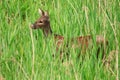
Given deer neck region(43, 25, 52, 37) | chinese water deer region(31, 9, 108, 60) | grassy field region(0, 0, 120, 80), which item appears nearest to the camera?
grassy field region(0, 0, 120, 80)

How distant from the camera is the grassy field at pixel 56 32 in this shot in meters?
4.47

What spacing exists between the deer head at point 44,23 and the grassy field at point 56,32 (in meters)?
0.06

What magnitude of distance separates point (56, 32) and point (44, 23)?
0.37m

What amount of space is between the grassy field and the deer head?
0.20 ft

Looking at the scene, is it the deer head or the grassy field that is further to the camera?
the deer head

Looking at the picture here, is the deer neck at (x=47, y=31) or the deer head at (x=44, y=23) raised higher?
the deer head at (x=44, y=23)

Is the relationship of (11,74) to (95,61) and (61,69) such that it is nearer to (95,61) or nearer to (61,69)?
(61,69)

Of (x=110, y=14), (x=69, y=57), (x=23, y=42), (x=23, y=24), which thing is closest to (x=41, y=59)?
(x=69, y=57)

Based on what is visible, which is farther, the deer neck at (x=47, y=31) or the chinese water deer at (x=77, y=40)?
the deer neck at (x=47, y=31)

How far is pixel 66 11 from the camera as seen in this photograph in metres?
6.04

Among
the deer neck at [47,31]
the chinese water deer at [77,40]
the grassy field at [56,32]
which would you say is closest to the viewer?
the grassy field at [56,32]

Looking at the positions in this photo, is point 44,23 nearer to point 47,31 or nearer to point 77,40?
point 47,31

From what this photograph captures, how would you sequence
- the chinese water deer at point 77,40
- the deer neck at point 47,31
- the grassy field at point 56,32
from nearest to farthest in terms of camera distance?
1. the grassy field at point 56,32
2. the chinese water deer at point 77,40
3. the deer neck at point 47,31

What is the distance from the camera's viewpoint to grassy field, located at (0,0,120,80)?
14.7 feet
